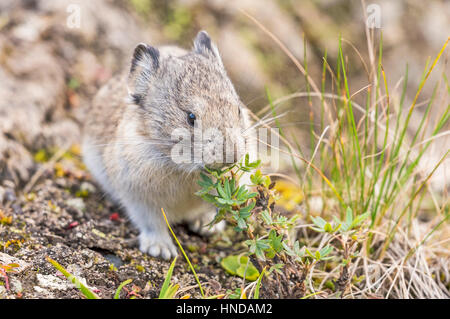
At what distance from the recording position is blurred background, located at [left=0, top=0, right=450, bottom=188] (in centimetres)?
667

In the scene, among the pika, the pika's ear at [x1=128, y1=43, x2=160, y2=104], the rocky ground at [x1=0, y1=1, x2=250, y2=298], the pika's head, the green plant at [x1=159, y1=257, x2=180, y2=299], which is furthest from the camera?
the pika's ear at [x1=128, y1=43, x2=160, y2=104]

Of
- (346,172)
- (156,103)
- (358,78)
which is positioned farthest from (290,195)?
(358,78)

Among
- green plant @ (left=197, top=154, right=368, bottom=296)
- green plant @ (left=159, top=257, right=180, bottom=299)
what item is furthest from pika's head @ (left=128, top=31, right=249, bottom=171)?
green plant @ (left=159, top=257, right=180, bottom=299)

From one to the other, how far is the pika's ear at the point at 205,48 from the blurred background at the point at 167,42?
429 millimetres

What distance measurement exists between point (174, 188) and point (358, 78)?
5.26 meters

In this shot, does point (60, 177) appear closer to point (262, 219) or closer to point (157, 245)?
point (157, 245)

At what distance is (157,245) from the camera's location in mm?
5086

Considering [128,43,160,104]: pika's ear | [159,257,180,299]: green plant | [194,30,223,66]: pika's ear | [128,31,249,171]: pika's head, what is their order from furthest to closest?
[194,30,223,66]: pika's ear
[128,43,160,104]: pika's ear
[128,31,249,171]: pika's head
[159,257,180,299]: green plant

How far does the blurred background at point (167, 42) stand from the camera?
6.67 meters

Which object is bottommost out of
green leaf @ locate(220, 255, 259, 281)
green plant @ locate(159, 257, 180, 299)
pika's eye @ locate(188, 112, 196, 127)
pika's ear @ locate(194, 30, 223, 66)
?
green leaf @ locate(220, 255, 259, 281)

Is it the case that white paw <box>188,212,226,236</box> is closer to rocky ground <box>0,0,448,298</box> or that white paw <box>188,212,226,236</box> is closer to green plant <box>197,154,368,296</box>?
rocky ground <box>0,0,448,298</box>

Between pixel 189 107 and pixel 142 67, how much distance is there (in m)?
0.96

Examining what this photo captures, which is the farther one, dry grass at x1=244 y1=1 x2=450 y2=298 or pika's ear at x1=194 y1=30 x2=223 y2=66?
pika's ear at x1=194 y1=30 x2=223 y2=66
